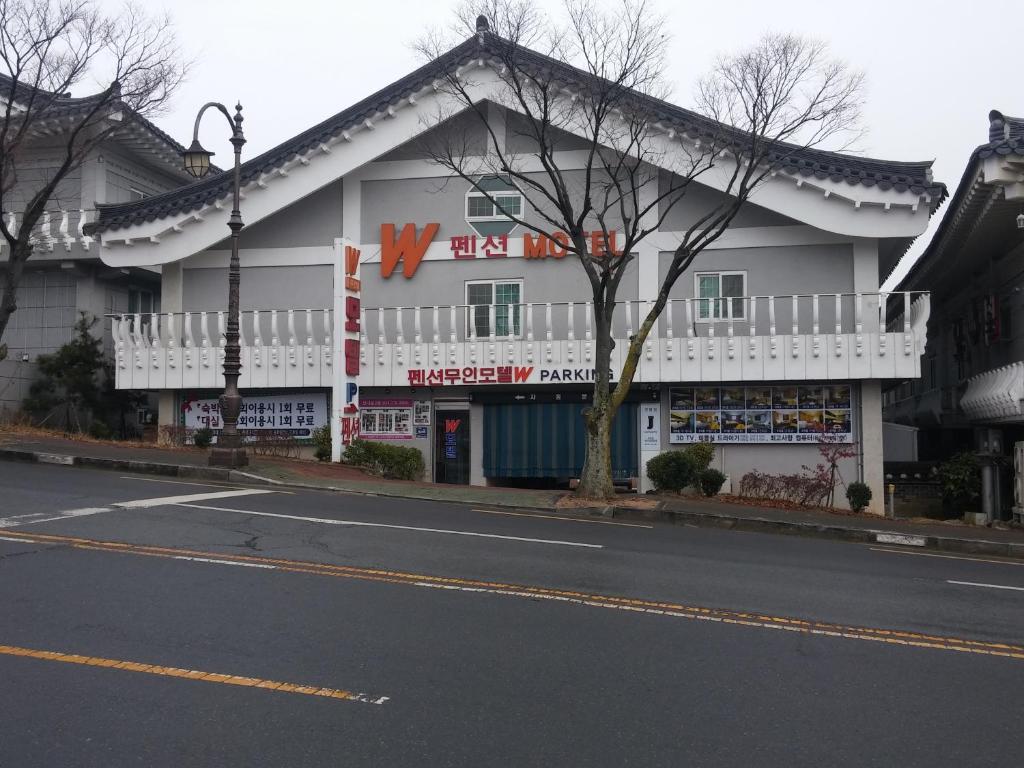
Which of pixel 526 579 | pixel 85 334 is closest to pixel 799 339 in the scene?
pixel 526 579

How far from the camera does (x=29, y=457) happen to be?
1844 cm

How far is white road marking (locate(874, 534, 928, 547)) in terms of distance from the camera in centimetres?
1461

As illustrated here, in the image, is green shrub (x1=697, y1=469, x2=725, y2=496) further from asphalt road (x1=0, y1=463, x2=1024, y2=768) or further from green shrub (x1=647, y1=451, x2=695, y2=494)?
asphalt road (x1=0, y1=463, x2=1024, y2=768)

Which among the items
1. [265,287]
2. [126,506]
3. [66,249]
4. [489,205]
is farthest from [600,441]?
[66,249]

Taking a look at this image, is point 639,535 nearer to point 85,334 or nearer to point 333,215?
point 333,215

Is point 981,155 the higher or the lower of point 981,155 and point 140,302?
the higher

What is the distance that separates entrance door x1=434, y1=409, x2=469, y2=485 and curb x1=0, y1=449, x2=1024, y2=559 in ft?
18.6

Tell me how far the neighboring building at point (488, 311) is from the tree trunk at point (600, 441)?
416 cm

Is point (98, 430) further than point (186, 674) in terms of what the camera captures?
Yes

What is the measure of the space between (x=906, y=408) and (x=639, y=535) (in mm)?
23329

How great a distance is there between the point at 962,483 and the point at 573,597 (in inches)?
582

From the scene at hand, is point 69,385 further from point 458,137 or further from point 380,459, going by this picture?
point 458,137

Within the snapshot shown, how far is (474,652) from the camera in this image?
6594 millimetres

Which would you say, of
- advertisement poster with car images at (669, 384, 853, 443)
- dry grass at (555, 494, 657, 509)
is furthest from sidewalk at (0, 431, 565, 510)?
advertisement poster with car images at (669, 384, 853, 443)
